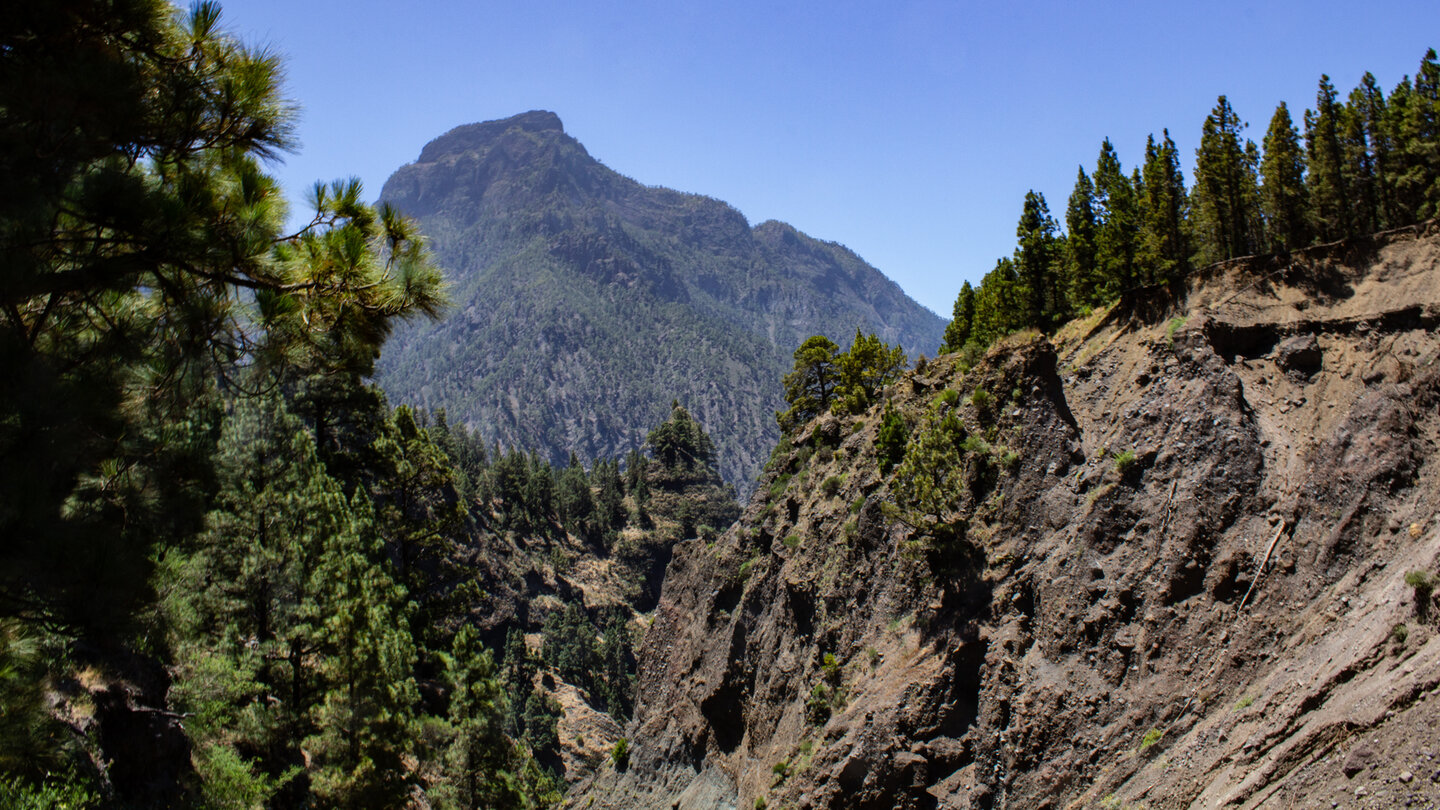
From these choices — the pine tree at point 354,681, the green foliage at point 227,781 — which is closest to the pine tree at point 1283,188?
the pine tree at point 354,681

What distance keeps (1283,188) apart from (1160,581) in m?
22.9

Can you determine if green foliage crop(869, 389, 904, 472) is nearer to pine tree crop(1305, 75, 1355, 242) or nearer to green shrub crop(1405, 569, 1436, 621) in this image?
green shrub crop(1405, 569, 1436, 621)

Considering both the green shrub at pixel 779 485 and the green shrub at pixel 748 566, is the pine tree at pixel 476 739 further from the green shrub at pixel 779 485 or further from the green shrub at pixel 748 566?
the green shrub at pixel 779 485

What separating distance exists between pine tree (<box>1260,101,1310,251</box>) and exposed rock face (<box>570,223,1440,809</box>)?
1035 cm

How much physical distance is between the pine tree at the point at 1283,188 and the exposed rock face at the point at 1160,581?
10.3 meters

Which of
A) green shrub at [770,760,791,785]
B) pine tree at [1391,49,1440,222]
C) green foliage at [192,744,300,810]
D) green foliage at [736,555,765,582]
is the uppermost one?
pine tree at [1391,49,1440,222]

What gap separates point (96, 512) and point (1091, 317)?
3232 cm

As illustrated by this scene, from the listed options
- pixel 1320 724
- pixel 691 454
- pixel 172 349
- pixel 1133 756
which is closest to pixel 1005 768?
pixel 1133 756

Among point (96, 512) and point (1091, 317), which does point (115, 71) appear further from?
point (1091, 317)

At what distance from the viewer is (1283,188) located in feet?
104

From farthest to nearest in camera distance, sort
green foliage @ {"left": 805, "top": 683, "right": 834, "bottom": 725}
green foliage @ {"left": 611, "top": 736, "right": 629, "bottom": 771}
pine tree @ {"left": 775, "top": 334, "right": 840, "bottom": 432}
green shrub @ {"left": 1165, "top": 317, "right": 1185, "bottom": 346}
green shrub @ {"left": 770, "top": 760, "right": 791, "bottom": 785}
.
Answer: pine tree @ {"left": 775, "top": 334, "right": 840, "bottom": 432}, green foliage @ {"left": 611, "top": 736, "right": 629, "bottom": 771}, green shrub @ {"left": 770, "top": 760, "right": 791, "bottom": 785}, green foliage @ {"left": 805, "top": 683, "right": 834, "bottom": 725}, green shrub @ {"left": 1165, "top": 317, "right": 1185, "bottom": 346}

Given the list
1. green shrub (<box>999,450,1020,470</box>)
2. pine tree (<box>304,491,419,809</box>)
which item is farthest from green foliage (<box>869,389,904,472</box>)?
pine tree (<box>304,491,419,809</box>)

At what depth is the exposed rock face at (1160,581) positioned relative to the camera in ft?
44.3

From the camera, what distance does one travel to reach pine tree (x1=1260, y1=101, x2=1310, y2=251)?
1238 inches
